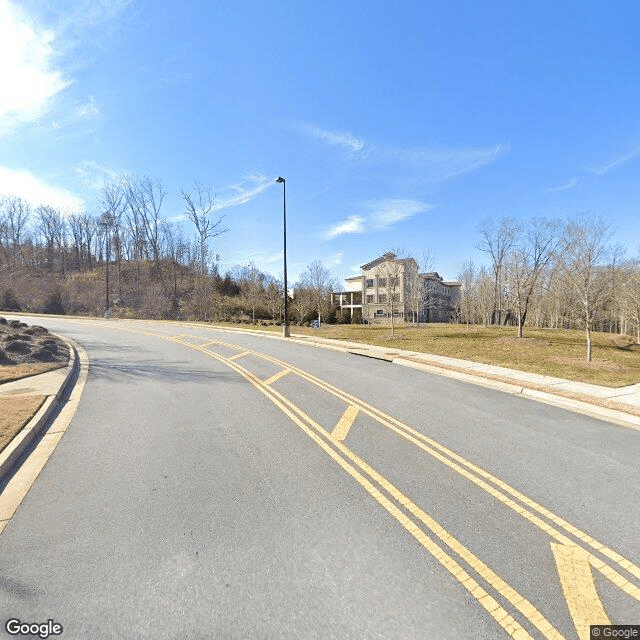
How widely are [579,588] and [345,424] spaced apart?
12.6 feet

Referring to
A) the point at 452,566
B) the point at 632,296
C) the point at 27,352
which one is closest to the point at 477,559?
the point at 452,566

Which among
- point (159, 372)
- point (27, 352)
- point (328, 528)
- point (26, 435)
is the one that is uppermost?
point (27, 352)

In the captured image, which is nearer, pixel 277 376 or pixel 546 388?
pixel 546 388

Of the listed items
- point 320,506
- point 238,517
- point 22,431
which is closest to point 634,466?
point 320,506

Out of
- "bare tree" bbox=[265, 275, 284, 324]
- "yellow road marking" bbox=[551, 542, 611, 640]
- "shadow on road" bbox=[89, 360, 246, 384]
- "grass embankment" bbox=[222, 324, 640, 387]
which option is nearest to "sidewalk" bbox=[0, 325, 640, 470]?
"shadow on road" bbox=[89, 360, 246, 384]

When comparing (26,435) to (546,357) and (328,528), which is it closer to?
(328,528)

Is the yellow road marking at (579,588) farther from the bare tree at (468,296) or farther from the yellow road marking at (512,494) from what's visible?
the bare tree at (468,296)

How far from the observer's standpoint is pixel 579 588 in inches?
99.1

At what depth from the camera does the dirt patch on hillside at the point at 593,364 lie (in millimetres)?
12359

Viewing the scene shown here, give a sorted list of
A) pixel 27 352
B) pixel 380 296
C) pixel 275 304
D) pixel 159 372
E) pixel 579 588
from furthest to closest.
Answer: pixel 380 296
pixel 275 304
pixel 27 352
pixel 159 372
pixel 579 588

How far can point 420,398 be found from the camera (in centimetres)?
804

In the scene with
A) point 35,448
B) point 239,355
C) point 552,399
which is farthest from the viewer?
point 239,355

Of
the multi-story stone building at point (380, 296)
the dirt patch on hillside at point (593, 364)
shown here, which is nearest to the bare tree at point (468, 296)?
the multi-story stone building at point (380, 296)

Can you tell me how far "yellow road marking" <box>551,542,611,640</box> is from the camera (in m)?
2.25
